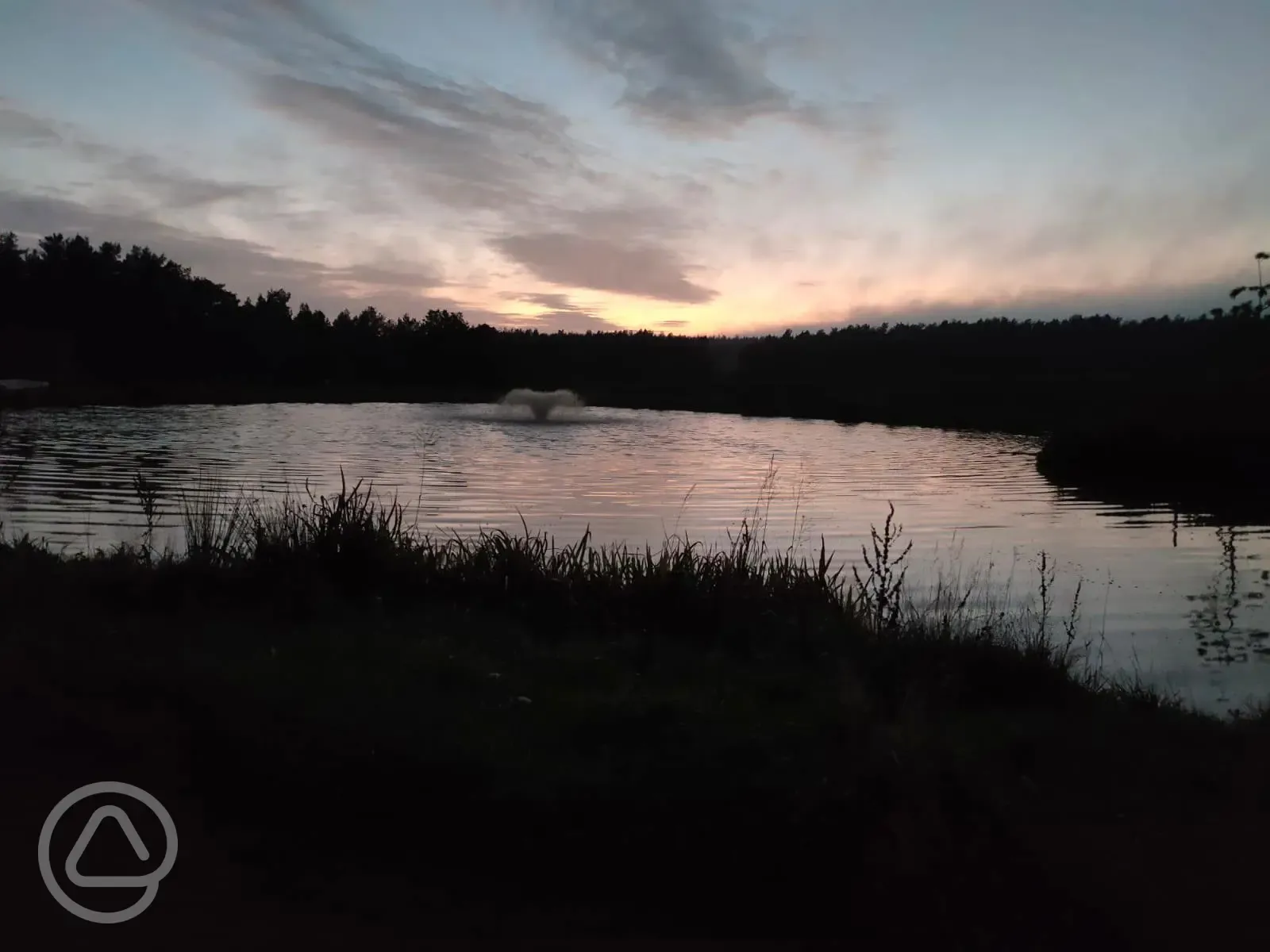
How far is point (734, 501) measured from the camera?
2208cm

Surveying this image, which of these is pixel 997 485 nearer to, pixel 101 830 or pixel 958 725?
pixel 958 725

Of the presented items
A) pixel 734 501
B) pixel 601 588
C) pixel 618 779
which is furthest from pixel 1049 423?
pixel 618 779

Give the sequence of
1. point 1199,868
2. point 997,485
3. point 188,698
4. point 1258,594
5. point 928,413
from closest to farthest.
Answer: point 1199,868 < point 188,698 < point 1258,594 < point 997,485 < point 928,413

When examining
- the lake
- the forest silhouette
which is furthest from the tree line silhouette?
the lake

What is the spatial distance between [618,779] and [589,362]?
102 meters

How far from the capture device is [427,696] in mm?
5953

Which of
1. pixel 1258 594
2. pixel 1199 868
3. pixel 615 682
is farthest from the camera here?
pixel 1258 594

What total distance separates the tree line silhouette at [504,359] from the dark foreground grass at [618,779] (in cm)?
4829

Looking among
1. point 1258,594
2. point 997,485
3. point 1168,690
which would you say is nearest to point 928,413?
point 997,485

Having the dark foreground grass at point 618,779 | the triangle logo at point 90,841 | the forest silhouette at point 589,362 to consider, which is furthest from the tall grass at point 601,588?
the forest silhouette at point 589,362

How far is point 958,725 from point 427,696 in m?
3.40

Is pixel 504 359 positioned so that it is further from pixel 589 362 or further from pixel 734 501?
pixel 734 501

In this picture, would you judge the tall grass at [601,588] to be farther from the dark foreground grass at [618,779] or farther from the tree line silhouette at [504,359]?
the tree line silhouette at [504,359]

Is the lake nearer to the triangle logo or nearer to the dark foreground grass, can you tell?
the dark foreground grass
